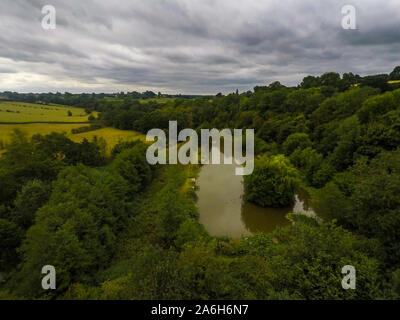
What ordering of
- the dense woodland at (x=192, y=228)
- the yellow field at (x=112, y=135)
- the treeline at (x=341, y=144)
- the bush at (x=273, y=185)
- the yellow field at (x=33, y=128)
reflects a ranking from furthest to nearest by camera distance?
the yellow field at (x=112, y=135) < the yellow field at (x=33, y=128) < the bush at (x=273, y=185) < the treeline at (x=341, y=144) < the dense woodland at (x=192, y=228)

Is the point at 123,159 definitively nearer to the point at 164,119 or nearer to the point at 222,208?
the point at 222,208

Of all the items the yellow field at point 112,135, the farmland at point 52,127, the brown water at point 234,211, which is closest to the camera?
the brown water at point 234,211

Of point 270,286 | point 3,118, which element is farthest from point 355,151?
point 3,118

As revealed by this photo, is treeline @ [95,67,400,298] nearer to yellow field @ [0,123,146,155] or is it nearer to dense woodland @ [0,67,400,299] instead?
dense woodland @ [0,67,400,299]

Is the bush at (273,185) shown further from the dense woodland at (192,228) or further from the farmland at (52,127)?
the farmland at (52,127)

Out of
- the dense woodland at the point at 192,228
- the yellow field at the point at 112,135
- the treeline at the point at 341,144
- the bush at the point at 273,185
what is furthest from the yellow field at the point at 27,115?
the bush at the point at 273,185
